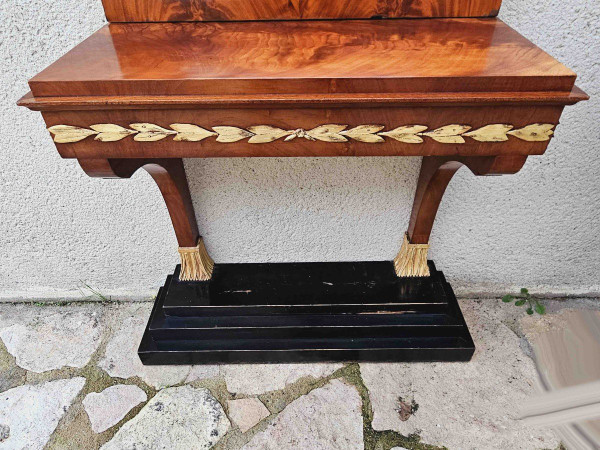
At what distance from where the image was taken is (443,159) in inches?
48.3

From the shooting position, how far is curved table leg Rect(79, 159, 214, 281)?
97 cm

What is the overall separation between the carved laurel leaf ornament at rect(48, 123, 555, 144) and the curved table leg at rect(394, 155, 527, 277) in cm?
9

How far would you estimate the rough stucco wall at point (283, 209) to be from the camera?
121 centimetres

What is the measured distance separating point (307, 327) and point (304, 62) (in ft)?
3.20

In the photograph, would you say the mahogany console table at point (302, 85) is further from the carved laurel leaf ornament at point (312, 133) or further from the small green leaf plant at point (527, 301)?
the small green leaf plant at point (527, 301)

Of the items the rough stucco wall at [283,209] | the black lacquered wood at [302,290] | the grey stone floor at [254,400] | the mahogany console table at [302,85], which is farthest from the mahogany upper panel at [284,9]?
the grey stone floor at [254,400]

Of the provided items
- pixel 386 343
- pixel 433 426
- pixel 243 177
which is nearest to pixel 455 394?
pixel 433 426

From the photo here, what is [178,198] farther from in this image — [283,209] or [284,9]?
[284,9]

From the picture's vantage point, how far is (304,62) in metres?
0.83

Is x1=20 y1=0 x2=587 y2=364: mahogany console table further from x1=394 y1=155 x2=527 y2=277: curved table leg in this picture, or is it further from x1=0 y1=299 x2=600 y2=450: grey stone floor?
x1=0 y1=299 x2=600 y2=450: grey stone floor

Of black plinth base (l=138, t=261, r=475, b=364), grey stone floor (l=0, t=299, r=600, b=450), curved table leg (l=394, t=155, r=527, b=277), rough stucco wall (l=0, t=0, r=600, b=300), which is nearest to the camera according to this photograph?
curved table leg (l=394, t=155, r=527, b=277)

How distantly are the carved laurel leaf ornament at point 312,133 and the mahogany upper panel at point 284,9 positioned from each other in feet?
1.23

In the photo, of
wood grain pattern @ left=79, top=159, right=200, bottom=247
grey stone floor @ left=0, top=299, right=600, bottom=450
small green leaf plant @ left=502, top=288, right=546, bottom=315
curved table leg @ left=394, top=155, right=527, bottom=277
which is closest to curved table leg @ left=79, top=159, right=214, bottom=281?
wood grain pattern @ left=79, top=159, right=200, bottom=247

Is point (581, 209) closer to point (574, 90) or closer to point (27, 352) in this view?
point (574, 90)
